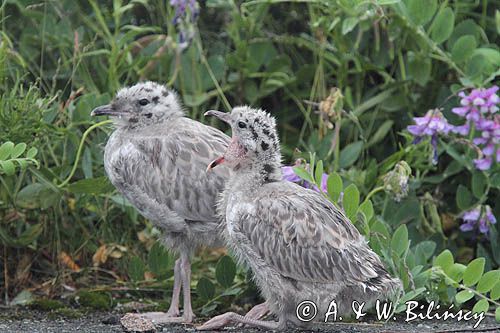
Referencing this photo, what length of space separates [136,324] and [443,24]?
2918 millimetres

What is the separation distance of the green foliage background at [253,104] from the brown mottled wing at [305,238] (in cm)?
50

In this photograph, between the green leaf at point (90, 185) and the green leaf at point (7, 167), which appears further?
the green leaf at point (90, 185)

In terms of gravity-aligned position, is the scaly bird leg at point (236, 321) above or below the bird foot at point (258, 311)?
above

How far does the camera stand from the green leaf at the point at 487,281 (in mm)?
6117

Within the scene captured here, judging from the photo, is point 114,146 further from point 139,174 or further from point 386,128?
point 386,128

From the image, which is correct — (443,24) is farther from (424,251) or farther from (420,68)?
(424,251)

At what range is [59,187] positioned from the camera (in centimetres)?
700

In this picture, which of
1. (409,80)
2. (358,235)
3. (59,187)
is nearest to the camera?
(358,235)

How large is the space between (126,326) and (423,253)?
74.2 inches

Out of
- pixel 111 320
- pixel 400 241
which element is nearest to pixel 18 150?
pixel 111 320

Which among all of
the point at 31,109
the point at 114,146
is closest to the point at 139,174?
the point at 114,146

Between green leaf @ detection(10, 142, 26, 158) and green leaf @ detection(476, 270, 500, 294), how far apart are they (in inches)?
104

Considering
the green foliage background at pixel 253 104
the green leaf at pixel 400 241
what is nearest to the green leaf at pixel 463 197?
the green foliage background at pixel 253 104

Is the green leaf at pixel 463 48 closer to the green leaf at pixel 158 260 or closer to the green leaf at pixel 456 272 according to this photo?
the green leaf at pixel 456 272
